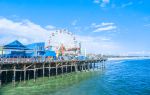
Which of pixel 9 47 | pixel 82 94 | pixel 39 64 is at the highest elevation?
pixel 9 47

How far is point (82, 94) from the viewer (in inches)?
1235

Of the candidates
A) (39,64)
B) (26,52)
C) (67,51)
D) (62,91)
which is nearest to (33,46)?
(26,52)

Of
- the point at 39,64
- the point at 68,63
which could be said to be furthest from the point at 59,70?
the point at 39,64

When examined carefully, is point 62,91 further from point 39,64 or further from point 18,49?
point 18,49

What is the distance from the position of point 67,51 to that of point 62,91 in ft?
151

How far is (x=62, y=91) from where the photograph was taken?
33.3 metres

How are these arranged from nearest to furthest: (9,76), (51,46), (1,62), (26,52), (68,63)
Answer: (1,62) < (9,76) < (26,52) < (68,63) < (51,46)

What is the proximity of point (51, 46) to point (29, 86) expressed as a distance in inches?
1496

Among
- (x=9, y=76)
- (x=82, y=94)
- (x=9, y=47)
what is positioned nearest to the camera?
(x=82, y=94)

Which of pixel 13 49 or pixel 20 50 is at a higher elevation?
pixel 13 49

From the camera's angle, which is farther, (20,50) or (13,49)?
(20,50)

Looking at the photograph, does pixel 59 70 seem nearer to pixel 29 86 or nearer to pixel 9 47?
pixel 9 47

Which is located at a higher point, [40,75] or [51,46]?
[51,46]

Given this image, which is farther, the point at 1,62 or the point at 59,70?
the point at 59,70
